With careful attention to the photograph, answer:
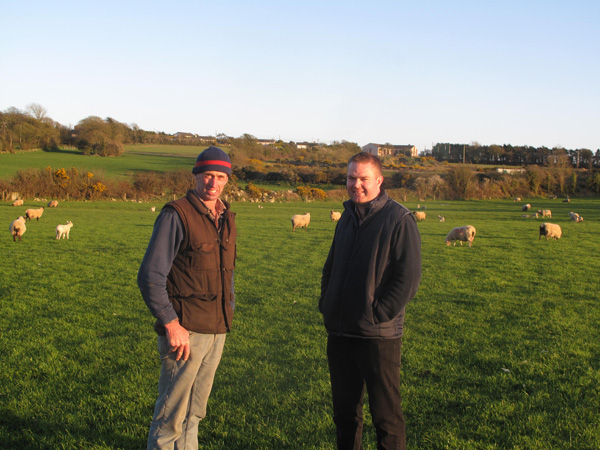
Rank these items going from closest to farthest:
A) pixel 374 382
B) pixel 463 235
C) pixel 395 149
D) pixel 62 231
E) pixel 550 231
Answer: pixel 374 382, pixel 463 235, pixel 62 231, pixel 550 231, pixel 395 149

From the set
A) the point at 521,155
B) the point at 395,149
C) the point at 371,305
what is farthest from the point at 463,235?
the point at 395,149

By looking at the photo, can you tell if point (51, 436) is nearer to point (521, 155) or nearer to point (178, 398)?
point (178, 398)

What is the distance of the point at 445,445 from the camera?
14.0 ft

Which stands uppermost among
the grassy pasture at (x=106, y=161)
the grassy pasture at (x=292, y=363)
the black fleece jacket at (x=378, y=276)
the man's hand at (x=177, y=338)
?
the grassy pasture at (x=106, y=161)

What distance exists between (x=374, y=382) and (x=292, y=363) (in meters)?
3.27

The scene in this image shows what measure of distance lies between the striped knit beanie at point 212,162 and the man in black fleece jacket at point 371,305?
1044mm

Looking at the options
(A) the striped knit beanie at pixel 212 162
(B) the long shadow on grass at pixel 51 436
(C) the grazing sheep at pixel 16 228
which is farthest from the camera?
(C) the grazing sheep at pixel 16 228

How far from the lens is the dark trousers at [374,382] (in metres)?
3.44

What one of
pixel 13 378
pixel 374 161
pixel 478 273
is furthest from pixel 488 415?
pixel 478 273

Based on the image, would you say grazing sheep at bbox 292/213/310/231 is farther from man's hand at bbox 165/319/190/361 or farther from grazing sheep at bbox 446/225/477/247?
man's hand at bbox 165/319/190/361

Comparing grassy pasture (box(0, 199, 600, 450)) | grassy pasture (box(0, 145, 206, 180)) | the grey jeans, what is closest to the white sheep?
grassy pasture (box(0, 199, 600, 450))

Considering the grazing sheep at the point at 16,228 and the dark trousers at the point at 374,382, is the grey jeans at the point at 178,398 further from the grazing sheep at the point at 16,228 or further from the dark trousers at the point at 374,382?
the grazing sheep at the point at 16,228

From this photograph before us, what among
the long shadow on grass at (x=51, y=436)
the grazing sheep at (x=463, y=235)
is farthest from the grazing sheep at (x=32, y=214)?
the long shadow on grass at (x=51, y=436)

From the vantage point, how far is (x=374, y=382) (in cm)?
343
